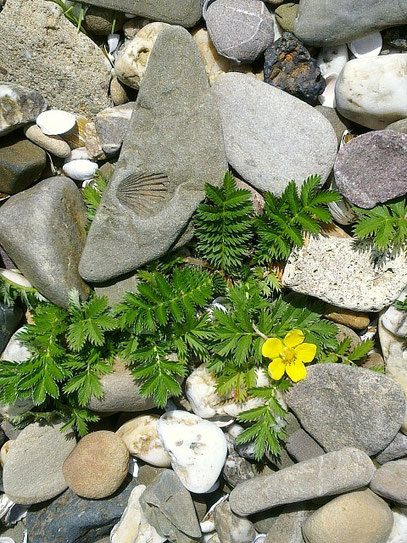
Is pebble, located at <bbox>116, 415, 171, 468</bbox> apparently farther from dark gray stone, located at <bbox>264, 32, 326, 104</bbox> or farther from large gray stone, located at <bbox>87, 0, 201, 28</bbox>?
large gray stone, located at <bbox>87, 0, 201, 28</bbox>

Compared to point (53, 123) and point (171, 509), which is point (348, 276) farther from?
point (53, 123)

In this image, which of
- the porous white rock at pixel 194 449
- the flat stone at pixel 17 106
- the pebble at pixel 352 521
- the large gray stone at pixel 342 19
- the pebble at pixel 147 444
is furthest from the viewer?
the pebble at pixel 147 444

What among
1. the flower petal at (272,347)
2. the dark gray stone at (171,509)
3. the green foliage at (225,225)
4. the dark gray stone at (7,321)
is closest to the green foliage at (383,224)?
the green foliage at (225,225)

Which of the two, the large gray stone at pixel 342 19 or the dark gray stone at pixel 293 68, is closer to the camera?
the large gray stone at pixel 342 19

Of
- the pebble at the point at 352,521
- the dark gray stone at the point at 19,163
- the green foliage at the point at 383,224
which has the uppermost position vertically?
the dark gray stone at the point at 19,163

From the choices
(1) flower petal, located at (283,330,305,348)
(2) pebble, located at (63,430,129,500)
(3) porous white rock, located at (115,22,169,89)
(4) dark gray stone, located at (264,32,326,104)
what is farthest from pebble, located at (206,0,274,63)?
(2) pebble, located at (63,430,129,500)

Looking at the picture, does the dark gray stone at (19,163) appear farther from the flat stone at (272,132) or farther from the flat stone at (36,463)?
the flat stone at (36,463)

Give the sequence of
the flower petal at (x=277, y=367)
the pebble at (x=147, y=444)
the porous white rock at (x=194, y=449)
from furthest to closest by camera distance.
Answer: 1. the pebble at (x=147, y=444)
2. the porous white rock at (x=194, y=449)
3. the flower petal at (x=277, y=367)
